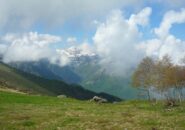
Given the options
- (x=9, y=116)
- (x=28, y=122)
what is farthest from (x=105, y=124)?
(x=9, y=116)

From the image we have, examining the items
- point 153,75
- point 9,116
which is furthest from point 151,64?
point 9,116

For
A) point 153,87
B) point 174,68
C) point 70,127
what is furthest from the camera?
point 153,87

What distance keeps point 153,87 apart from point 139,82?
43.2 ft

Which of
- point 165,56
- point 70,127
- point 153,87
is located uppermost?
point 165,56

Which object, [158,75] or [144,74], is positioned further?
[144,74]

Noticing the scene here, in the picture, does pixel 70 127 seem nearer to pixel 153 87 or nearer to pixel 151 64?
pixel 151 64

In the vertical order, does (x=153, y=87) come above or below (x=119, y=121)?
A: above

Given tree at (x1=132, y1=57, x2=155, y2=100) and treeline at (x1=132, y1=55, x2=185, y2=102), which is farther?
tree at (x1=132, y1=57, x2=155, y2=100)

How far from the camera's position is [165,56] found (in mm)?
171500

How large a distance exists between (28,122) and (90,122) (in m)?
7.34

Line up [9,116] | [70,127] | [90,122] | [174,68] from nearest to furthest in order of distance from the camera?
[70,127] < [90,122] < [9,116] < [174,68]

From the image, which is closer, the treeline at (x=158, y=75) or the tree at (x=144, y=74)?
the treeline at (x=158, y=75)

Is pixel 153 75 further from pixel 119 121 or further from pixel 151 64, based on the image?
pixel 119 121

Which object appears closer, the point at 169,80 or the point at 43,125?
the point at 43,125
